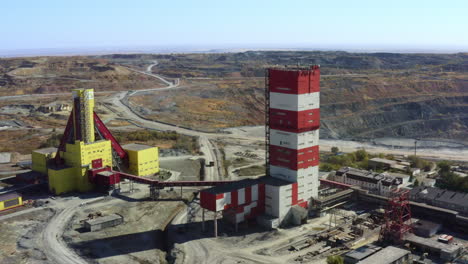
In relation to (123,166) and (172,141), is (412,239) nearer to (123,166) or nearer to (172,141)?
(123,166)

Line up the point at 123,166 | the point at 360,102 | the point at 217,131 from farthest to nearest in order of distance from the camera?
the point at 360,102 → the point at 217,131 → the point at 123,166

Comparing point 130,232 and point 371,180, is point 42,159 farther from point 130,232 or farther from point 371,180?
point 371,180

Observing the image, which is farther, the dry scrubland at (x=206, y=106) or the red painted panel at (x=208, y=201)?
the dry scrubland at (x=206, y=106)

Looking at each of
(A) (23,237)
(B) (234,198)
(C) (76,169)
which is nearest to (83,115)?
(C) (76,169)

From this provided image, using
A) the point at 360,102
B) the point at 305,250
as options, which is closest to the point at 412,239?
the point at 305,250

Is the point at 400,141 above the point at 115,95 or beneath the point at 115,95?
beneath

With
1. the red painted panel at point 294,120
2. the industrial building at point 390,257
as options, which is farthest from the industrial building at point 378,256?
the red painted panel at point 294,120

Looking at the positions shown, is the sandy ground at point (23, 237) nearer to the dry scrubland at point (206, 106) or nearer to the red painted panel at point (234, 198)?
the red painted panel at point (234, 198)
